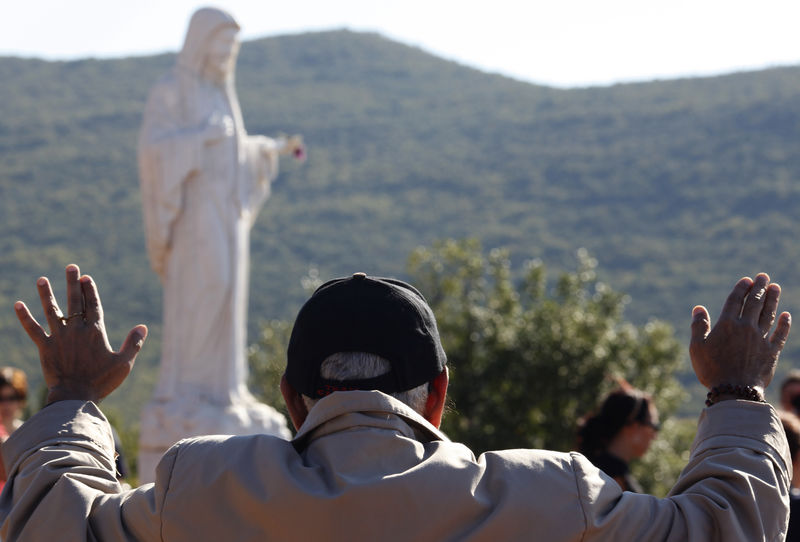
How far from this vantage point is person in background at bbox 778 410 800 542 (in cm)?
354

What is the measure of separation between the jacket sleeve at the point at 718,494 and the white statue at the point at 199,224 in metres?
6.38

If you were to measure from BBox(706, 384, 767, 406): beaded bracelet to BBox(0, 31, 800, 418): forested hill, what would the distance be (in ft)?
108

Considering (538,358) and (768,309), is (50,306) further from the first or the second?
(538,358)

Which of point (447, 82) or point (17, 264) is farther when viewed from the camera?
point (447, 82)

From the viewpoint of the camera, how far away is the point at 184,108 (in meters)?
8.40

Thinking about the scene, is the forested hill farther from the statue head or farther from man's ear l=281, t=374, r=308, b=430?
man's ear l=281, t=374, r=308, b=430

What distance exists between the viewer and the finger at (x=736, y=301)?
2.13m

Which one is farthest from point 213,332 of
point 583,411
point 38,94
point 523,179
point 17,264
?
point 38,94

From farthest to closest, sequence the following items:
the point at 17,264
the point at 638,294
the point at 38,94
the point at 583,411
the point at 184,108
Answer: the point at 38,94, the point at 17,264, the point at 638,294, the point at 583,411, the point at 184,108

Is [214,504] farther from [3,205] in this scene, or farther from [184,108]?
[3,205]

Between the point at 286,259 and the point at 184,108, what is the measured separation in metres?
42.0

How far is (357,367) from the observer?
1.97 meters

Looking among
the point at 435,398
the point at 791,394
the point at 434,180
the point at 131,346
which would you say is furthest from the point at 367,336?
the point at 434,180

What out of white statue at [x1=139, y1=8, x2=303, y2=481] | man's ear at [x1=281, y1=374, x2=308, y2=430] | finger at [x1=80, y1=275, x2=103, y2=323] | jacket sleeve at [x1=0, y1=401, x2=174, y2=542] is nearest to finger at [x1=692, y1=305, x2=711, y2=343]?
man's ear at [x1=281, y1=374, x2=308, y2=430]
